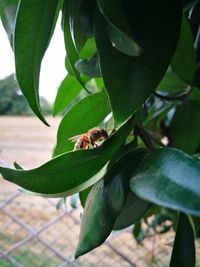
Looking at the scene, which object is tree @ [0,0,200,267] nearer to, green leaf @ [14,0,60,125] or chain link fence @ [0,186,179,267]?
green leaf @ [14,0,60,125]

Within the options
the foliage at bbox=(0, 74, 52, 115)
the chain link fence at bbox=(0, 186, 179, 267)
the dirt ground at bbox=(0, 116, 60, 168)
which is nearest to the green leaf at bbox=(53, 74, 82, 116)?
the foliage at bbox=(0, 74, 52, 115)

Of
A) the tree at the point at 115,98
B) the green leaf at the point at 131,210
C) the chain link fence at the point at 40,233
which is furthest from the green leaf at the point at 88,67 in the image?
the chain link fence at the point at 40,233

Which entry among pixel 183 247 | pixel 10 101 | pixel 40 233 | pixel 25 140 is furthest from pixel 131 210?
pixel 25 140

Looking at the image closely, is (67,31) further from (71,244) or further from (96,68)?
(71,244)

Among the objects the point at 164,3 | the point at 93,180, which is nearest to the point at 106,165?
the point at 93,180

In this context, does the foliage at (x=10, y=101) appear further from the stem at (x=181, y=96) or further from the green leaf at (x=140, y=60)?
the green leaf at (x=140, y=60)
